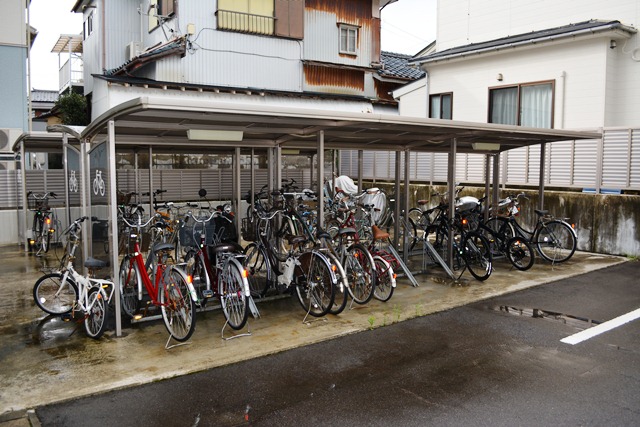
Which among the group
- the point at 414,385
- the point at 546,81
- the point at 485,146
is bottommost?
the point at 414,385

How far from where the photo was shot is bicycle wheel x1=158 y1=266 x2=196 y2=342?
4.94 metres

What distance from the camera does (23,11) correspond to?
12734 millimetres

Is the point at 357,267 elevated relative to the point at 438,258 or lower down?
elevated

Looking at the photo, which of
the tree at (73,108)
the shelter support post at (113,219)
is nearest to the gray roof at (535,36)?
the shelter support post at (113,219)

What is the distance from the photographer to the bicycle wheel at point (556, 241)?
887 centimetres

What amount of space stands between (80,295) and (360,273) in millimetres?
3128

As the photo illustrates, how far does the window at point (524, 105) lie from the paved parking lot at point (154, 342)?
A: 21.5 ft

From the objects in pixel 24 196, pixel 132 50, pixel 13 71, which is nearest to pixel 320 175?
pixel 24 196

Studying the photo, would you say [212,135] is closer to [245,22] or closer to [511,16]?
[245,22]

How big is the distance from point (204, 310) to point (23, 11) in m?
10.8

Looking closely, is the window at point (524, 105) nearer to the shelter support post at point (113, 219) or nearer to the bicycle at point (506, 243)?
the bicycle at point (506, 243)

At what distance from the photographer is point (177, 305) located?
16.5 feet

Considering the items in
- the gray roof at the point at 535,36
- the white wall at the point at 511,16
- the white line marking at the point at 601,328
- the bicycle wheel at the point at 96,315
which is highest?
the white wall at the point at 511,16

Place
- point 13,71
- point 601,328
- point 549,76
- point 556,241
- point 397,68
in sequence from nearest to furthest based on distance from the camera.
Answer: point 601,328 < point 556,241 < point 549,76 < point 13,71 < point 397,68
